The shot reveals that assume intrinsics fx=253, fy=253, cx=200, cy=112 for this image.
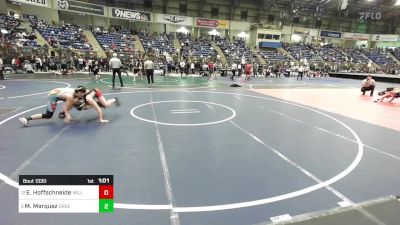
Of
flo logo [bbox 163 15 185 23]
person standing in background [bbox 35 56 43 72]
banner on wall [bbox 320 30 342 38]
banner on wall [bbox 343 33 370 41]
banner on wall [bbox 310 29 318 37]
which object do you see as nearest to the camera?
person standing in background [bbox 35 56 43 72]

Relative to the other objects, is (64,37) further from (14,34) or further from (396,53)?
(396,53)

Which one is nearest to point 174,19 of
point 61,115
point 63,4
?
point 63,4

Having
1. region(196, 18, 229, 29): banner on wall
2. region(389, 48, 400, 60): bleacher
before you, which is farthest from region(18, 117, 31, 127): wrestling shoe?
region(389, 48, 400, 60): bleacher

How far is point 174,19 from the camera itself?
3706cm

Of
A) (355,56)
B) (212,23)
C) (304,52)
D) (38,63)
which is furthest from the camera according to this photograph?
(355,56)

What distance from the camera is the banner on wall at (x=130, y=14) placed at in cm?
3291

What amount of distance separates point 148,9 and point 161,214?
129 feet

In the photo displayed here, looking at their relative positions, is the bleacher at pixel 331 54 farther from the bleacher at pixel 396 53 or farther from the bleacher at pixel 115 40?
the bleacher at pixel 115 40

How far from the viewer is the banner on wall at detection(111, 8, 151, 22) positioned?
3291cm

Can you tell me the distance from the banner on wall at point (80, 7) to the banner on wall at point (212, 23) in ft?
46.1

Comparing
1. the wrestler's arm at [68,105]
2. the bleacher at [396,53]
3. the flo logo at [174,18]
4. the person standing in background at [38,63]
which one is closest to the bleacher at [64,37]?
the person standing in background at [38,63]

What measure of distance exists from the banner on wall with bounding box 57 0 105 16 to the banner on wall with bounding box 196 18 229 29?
14.0 metres

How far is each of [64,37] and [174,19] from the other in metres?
16.1

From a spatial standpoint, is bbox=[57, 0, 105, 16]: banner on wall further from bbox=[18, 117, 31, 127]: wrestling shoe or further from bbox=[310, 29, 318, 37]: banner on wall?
bbox=[310, 29, 318, 37]: banner on wall
